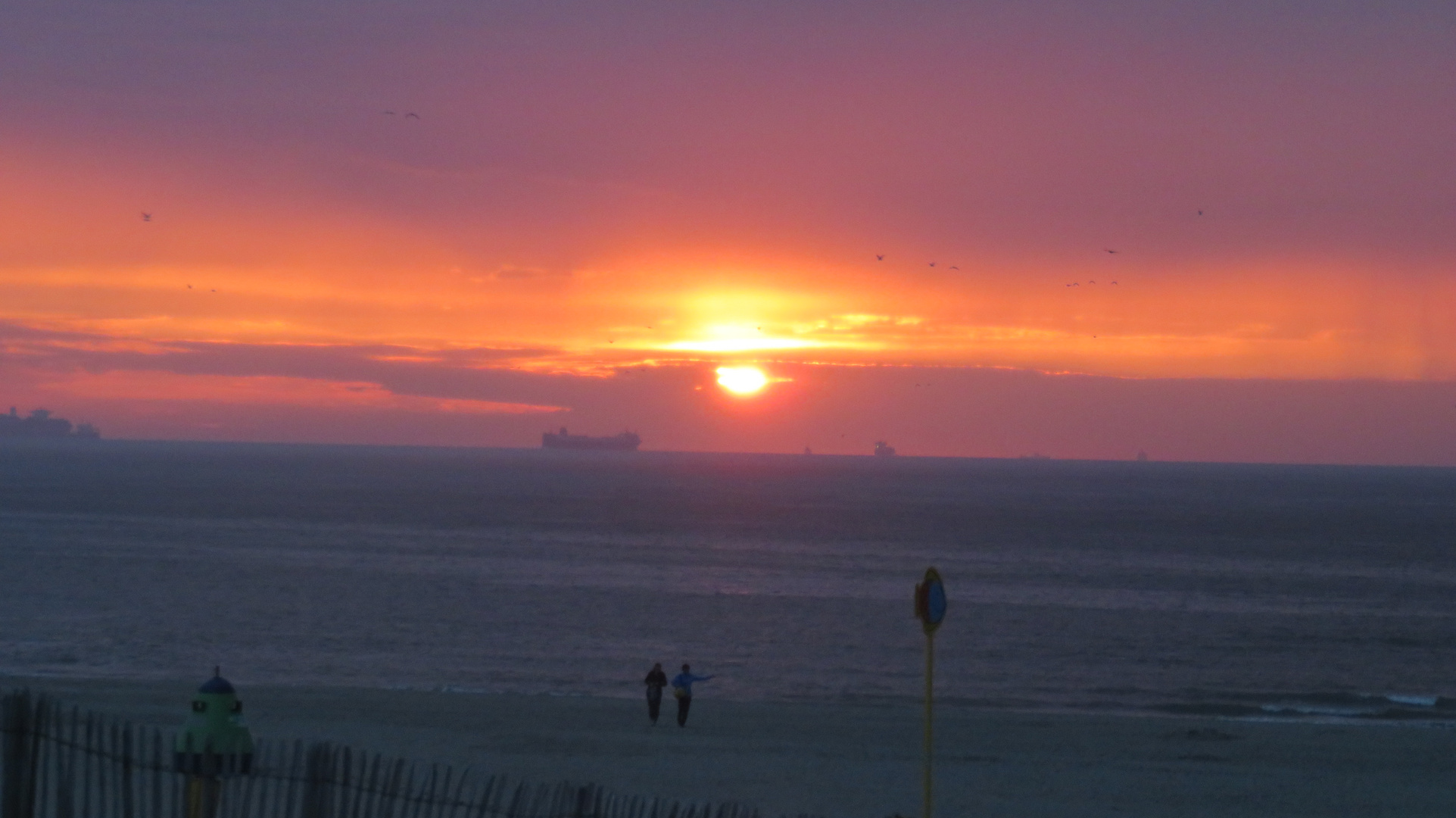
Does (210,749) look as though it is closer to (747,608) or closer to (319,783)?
(319,783)

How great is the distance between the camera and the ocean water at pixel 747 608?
129 ft

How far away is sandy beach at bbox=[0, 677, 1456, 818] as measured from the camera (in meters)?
20.7

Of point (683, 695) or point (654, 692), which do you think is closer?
point (683, 695)

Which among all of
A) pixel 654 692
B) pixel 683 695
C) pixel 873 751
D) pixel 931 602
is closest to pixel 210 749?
pixel 931 602

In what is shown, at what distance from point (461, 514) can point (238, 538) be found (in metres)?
35.3

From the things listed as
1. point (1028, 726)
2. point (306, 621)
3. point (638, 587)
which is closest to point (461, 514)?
point (638, 587)

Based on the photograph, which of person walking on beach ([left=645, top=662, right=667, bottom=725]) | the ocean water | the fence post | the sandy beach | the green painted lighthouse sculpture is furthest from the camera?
the ocean water

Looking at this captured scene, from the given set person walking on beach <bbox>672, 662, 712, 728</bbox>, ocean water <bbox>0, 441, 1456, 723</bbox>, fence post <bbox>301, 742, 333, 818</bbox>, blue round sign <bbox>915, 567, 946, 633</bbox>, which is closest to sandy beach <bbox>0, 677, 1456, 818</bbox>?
person walking on beach <bbox>672, 662, 712, 728</bbox>

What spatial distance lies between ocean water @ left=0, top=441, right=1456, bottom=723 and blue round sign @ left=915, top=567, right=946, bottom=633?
2463cm

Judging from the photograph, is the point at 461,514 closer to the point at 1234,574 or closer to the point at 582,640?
the point at 1234,574

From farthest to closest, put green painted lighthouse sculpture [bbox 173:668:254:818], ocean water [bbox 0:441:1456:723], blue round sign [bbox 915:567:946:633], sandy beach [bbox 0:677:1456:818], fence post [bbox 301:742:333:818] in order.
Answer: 1. ocean water [bbox 0:441:1456:723]
2. sandy beach [bbox 0:677:1456:818]
3. blue round sign [bbox 915:567:946:633]
4. green painted lighthouse sculpture [bbox 173:668:254:818]
5. fence post [bbox 301:742:333:818]

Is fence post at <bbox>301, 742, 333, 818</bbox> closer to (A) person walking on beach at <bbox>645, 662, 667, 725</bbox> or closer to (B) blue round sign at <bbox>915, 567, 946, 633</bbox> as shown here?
(B) blue round sign at <bbox>915, 567, 946, 633</bbox>

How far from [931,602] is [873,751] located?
1347 centimetres

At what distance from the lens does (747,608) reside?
2283 inches
